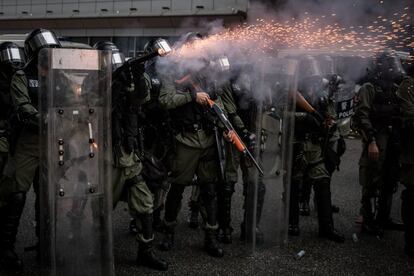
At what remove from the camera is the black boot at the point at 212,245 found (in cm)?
439

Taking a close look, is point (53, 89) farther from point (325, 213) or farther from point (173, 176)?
point (325, 213)

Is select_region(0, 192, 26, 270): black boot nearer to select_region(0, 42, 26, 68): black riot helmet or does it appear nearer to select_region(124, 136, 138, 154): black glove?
select_region(124, 136, 138, 154): black glove

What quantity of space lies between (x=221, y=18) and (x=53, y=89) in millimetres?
9859

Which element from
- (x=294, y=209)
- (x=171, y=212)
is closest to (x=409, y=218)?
(x=294, y=209)

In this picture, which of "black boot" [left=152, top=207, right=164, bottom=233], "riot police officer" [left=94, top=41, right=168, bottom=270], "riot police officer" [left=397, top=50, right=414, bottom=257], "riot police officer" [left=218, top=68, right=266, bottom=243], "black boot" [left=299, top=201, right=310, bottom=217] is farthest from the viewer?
"black boot" [left=299, top=201, right=310, bottom=217]

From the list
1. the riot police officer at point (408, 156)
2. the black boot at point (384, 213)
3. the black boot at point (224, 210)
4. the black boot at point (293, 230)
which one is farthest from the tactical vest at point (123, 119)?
the black boot at point (384, 213)

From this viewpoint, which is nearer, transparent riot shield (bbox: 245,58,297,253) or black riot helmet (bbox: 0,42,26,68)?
black riot helmet (bbox: 0,42,26,68)

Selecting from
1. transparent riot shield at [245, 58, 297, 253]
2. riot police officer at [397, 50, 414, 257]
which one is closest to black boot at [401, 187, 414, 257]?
riot police officer at [397, 50, 414, 257]

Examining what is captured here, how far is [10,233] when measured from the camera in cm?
398

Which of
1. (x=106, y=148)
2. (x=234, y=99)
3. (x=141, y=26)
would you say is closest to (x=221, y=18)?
(x=141, y=26)

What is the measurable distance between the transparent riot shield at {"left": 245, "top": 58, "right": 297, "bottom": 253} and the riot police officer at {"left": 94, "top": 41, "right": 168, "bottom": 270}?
103cm

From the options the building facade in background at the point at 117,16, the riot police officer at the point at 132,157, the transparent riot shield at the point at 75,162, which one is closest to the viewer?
the transparent riot shield at the point at 75,162

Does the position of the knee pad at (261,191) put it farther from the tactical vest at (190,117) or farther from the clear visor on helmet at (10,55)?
the clear visor on helmet at (10,55)

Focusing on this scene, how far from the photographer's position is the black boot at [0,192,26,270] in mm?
3928
